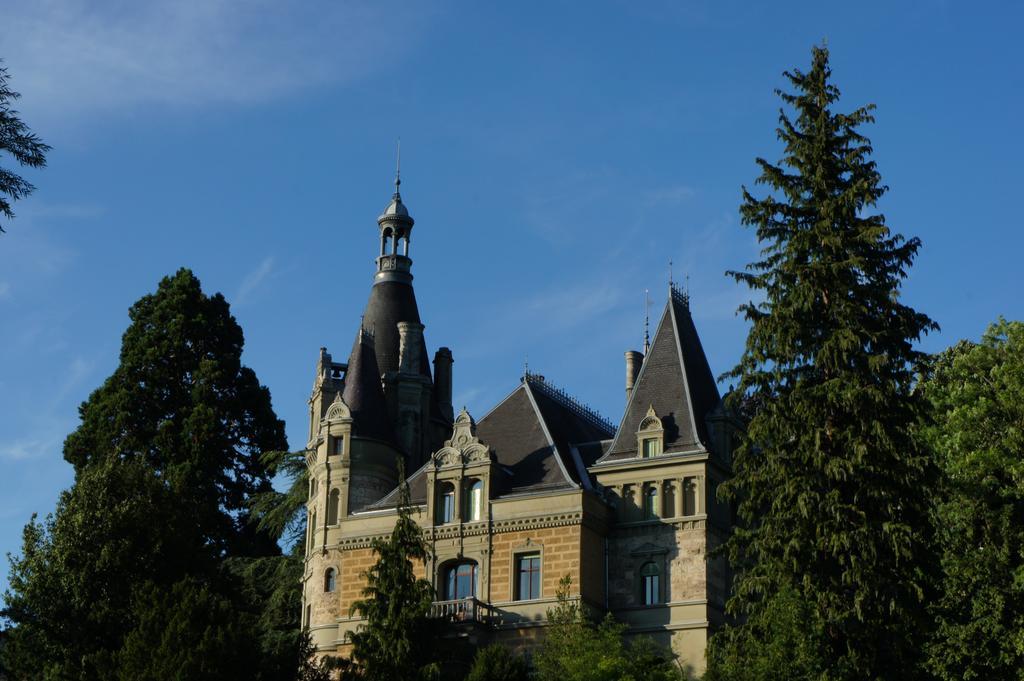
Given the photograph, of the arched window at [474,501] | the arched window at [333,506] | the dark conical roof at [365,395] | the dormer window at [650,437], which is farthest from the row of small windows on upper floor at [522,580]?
the dark conical roof at [365,395]

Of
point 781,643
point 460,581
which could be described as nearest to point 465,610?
point 460,581

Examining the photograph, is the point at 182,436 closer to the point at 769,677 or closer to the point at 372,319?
the point at 372,319

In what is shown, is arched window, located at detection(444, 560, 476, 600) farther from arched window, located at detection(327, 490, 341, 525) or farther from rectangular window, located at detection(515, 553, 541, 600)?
arched window, located at detection(327, 490, 341, 525)

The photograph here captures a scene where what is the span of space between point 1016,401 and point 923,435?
2.76 m

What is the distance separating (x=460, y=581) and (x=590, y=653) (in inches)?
369

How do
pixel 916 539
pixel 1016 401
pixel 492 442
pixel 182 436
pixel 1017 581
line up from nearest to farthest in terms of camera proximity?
pixel 916 539 < pixel 1017 581 < pixel 1016 401 < pixel 492 442 < pixel 182 436

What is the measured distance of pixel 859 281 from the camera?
38000 millimetres

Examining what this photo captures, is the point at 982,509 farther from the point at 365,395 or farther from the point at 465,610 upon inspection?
the point at 365,395

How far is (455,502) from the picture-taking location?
5497 cm

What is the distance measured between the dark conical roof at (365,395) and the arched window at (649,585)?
38.8 feet

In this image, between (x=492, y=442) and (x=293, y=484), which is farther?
(x=293, y=484)

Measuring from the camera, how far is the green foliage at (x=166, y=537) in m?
44.4

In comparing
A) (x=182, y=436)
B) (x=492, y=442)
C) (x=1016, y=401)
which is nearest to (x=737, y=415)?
(x=492, y=442)

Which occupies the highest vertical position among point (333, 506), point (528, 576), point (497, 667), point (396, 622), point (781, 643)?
point (333, 506)
